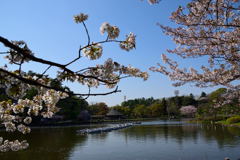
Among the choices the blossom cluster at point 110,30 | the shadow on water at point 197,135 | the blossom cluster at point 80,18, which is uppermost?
the blossom cluster at point 80,18

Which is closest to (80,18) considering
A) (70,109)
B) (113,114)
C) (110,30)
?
(110,30)

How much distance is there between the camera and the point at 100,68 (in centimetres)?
250

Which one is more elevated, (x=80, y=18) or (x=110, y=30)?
(x=80, y=18)

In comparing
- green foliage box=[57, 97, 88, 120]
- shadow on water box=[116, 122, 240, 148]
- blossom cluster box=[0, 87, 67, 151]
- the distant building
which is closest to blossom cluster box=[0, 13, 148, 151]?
blossom cluster box=[0, 87, 67, 151]

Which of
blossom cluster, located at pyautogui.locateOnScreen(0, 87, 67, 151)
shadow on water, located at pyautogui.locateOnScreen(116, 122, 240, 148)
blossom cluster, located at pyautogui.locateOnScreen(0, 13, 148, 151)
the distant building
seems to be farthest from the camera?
the distant building

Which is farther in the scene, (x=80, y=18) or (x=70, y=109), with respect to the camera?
(x=70, y=109)

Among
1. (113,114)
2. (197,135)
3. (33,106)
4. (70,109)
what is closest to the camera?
(33,106)

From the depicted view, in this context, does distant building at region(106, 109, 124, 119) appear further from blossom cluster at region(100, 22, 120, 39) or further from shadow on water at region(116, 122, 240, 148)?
blossom cluster at region(100, 22, 120, 39)

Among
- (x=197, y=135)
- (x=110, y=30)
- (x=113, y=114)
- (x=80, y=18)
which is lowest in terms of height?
(x=197, y=135)

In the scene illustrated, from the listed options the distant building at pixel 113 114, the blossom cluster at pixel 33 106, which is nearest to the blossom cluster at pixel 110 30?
the blossom cluster at pixel 33 106

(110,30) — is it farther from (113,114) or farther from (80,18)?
(113,114)

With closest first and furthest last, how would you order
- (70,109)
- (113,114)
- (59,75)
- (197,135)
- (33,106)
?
(59,75), (33,106), (197,135), (70,109), (113,114)

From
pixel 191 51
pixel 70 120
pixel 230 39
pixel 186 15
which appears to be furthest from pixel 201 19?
pixel 70 120

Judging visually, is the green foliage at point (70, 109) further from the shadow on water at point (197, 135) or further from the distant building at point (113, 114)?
the shadow on water at point (197, 135)
